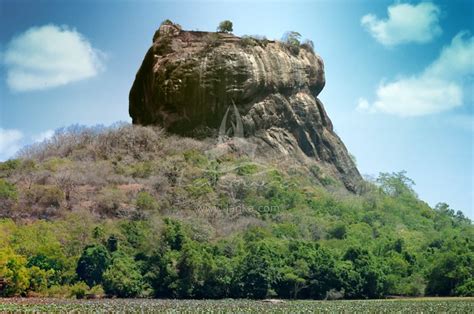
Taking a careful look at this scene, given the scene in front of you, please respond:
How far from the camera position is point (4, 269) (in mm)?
51344

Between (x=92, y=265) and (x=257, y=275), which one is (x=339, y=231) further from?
(x=92, y=265)

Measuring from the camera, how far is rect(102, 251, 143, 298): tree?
55.1m

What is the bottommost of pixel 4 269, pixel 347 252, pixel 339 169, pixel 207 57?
pixel 4 269

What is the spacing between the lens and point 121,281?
5503 cm

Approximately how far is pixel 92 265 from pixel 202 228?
14835 mm

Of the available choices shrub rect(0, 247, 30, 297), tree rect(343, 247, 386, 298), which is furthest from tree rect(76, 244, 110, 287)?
tree rect(343, 247, 386, 298)

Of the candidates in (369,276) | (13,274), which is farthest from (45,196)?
(369,276)

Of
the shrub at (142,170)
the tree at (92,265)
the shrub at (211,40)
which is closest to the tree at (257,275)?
the tree at (92,265)

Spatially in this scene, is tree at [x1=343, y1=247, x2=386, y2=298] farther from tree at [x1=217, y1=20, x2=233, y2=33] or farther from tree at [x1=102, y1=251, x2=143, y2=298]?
tree at [x1=217, y1=20, x2=233, y2=33]

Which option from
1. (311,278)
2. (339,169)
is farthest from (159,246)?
(339,169)

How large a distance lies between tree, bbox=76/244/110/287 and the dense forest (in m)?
0.10

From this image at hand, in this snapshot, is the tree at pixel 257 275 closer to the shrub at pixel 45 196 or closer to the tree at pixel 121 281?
the tree at pixel 121 281

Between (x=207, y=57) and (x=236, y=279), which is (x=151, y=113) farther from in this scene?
(x=236, y=279)

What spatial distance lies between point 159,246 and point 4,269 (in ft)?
44.2
